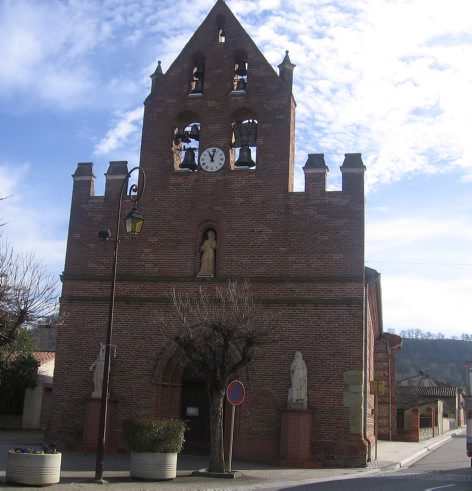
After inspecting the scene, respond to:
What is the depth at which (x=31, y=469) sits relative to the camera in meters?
13.3

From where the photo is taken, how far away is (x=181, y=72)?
2312 centimetres

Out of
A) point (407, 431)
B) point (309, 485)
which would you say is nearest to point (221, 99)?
point (309, 485)

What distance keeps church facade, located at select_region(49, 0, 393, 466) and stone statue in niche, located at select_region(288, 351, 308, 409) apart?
21 centimetres

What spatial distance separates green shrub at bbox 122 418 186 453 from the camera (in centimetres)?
1552

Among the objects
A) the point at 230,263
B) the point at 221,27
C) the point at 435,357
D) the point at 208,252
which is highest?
the point at 221,27

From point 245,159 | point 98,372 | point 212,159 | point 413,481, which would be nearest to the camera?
point 413,481

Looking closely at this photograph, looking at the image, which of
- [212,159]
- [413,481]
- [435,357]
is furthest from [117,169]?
[435,357]

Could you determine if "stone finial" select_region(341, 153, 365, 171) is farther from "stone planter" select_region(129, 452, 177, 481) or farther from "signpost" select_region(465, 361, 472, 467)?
"stone planter" select_region(129, 452, 177, 481)

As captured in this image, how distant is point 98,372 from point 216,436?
5.78 meters

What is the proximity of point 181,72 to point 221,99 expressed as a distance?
1919 millimetres

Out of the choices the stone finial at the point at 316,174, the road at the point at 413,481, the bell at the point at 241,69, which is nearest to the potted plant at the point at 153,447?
the road at the point at 413,481

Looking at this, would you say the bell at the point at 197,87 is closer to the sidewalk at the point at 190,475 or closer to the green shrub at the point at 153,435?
the green shrub at the point at 153,435

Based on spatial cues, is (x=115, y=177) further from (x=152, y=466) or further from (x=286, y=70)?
(x=152, y=466)

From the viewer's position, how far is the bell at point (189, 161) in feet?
72.3
